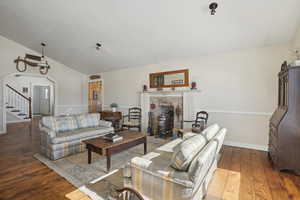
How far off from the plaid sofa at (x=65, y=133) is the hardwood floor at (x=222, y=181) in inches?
13.0

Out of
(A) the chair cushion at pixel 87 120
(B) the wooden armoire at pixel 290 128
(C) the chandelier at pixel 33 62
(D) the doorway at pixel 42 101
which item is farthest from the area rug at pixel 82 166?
(D) the doorway at pixel 42 101

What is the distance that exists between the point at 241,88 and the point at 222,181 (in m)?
2.50

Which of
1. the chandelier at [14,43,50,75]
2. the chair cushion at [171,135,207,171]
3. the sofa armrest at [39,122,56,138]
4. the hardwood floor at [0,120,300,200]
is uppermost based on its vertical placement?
the chandelier at [14,43,50,75]

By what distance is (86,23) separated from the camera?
3.75m

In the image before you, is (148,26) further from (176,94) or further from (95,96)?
(95,96)

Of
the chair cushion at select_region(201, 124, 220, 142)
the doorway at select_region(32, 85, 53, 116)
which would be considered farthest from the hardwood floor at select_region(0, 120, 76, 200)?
the doorway at select_region(32, 85, 53, 116)

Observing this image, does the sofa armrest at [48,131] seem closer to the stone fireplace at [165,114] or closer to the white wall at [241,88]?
the stone fireplace at [165,114]

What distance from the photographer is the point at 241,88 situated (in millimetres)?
3732

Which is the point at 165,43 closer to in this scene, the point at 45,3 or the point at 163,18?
the point at 163,18

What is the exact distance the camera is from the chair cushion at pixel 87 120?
3779 mm

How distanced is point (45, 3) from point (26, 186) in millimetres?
3777

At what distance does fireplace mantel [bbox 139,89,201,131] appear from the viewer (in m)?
4.43

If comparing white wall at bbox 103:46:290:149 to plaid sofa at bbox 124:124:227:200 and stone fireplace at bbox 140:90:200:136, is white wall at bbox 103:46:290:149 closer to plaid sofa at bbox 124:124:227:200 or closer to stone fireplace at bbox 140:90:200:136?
stone fireplace at bbox 140:90:200:136

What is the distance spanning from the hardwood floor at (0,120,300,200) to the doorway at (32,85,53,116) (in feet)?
20.9
